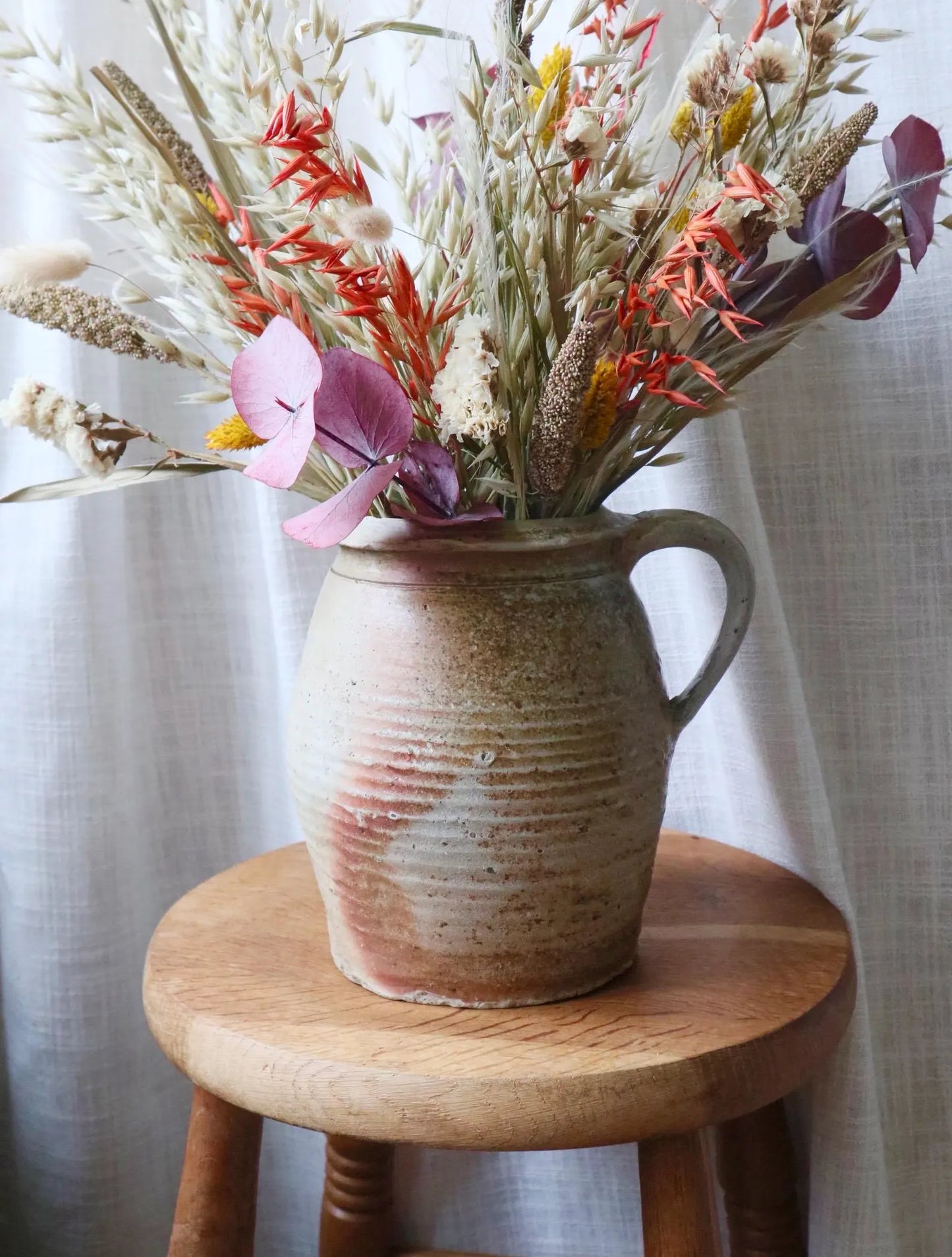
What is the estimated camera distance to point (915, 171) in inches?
20.4

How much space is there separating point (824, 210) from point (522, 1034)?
1.33 ft

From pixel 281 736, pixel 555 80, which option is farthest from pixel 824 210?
pixel 281 736

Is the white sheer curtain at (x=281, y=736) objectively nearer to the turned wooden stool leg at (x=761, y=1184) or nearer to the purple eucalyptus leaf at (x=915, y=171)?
the turned wooden stool leg at (x=761, y=1184)

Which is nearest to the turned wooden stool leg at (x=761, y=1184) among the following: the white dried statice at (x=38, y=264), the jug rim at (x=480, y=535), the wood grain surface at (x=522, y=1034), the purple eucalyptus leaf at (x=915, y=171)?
the wood grain surface at (x=522, y=1034)

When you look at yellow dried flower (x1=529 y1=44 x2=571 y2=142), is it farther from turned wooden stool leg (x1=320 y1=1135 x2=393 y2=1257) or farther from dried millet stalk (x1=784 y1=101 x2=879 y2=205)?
turned wooden stool leg (x1=320 y1=1135 x2=393 y2=1257)

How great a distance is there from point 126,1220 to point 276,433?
0.74m

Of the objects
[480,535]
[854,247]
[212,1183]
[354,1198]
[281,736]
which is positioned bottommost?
[354,1198]

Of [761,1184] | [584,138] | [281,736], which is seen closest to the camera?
[584,138]

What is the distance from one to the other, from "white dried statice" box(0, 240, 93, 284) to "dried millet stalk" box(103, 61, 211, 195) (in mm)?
64

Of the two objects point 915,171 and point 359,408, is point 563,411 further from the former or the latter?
point 915,171

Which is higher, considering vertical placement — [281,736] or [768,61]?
[768,61]

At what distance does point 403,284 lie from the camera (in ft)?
1.53

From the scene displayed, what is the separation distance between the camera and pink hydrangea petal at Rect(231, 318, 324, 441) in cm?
44

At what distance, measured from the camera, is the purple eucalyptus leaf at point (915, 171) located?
0.51 meters
